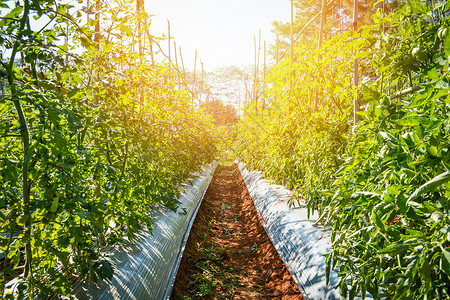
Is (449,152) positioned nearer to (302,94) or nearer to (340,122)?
(340,122)

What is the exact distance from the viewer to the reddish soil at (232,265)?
2508mm

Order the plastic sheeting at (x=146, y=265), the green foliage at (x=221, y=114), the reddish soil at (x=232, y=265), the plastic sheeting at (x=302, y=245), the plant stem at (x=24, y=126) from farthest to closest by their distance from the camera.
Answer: the green foliage at (x=221, y=114) < the reddish soil at (x=232, y=265) < the plastic sheeting at (x=302, y=245) < the plastic sheeting at (x=146, y=265) < the plant stem at (x=24, y=126)

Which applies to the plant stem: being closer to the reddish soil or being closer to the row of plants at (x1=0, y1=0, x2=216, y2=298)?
the row of plants at (x1=0, y1=0, x2=216, y2=298)

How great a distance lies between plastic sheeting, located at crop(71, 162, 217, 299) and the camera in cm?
157

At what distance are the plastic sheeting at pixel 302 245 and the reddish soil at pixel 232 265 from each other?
8.9 inches

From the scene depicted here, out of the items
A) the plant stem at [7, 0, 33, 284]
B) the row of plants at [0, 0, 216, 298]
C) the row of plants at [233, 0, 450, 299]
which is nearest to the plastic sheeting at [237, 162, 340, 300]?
the row of plants at [233, 0, 450, 299]

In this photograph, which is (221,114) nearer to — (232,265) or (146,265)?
(232,265)

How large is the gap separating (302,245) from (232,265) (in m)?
1.21

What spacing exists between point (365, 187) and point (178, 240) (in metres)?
2.13

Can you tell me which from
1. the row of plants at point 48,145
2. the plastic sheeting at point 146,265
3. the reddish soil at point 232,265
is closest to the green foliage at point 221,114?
the reddish soil at point 232,265

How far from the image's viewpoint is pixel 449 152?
82cm

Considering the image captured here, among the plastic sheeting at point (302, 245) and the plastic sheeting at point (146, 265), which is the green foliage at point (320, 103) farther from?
the plastic sheeting at point (146, 265)

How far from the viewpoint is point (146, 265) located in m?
1.99

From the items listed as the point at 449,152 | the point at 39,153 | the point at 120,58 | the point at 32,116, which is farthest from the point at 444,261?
the point at 120,58
